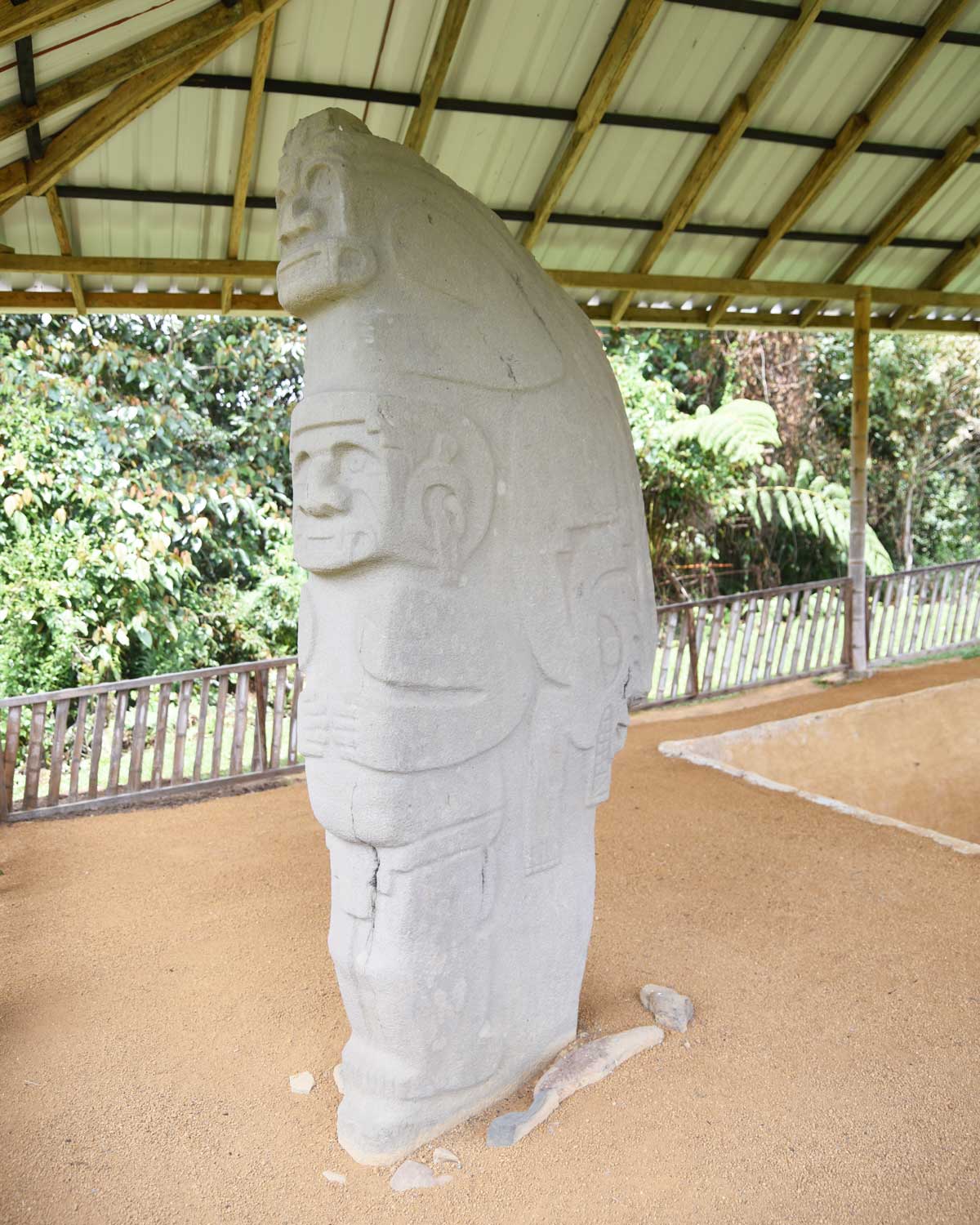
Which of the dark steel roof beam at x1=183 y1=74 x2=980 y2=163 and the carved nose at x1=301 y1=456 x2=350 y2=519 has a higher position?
the dark steel roof beam at x1=183 y1=74 x2=980 y2=163

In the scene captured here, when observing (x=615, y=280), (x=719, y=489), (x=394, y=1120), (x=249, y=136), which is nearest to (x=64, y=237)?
(x=249, y=136)

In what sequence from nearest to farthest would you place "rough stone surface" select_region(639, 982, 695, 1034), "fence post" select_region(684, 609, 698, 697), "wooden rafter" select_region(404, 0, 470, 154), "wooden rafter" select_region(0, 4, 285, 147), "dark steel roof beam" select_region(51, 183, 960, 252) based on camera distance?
"rough stone surface" select_region(639, 982, 695, 1034), "wooden rafter" select_region(0, 4, 285, 147), "wooden rafter" select_region(404, 0, 470, 154), "dark steel roof beam" select_region(51, 183, 960, 252), "fence post" select_region(684, 609, 698, 697)

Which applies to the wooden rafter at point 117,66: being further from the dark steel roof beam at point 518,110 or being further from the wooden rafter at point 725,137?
the wooden rafter at point 725,137

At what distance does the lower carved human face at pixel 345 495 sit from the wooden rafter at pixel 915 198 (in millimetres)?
6160

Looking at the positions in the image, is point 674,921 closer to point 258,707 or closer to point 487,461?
point 487,461

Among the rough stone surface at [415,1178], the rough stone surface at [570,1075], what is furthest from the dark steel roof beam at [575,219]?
the rough stone surface at [415,1178]

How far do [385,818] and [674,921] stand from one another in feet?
6.95

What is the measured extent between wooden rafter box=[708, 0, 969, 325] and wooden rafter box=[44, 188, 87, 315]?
4778mm

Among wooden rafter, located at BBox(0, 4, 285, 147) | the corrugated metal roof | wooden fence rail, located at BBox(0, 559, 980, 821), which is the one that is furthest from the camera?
wooden fence rail, located at BBox(0, 559, 980, 821)

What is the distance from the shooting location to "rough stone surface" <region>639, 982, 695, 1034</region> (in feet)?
11.3

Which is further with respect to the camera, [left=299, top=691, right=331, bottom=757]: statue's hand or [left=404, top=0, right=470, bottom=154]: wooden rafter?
[left=404, top=0, right=470, bottom=154]: wooden rafter

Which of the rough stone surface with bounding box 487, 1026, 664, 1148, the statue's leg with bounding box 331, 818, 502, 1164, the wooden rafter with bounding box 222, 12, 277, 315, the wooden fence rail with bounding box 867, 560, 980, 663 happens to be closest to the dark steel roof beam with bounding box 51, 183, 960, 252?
the wooden rafter with bounding box 222, 12, 277, 315

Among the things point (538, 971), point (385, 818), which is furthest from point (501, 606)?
point (538, 971)

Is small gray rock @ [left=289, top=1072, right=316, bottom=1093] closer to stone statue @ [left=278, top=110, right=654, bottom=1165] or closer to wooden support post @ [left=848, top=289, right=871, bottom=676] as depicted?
stone statue @ [left=278, top=110, right=654, bottom=1165]
